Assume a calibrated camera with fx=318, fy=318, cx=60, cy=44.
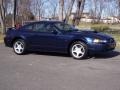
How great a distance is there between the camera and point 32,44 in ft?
41.3

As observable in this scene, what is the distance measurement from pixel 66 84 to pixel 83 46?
4266 millimetres

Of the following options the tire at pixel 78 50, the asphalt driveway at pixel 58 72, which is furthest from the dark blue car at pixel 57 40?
the asphalt driveway at pixel 58 72

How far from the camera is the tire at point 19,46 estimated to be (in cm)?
1286

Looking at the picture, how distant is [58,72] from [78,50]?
2.83 meters

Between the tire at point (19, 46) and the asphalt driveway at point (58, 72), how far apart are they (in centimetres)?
48

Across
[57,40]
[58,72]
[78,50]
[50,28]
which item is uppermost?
[50,28]

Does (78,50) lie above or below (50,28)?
below

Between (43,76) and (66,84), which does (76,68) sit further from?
(66,84)

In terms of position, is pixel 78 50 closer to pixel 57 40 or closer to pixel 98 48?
pixel 98 48

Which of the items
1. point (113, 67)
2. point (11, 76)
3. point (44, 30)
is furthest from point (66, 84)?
point (44, 30)

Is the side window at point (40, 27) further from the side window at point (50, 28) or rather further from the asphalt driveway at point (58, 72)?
the asphalt driveway at point (58, 72)

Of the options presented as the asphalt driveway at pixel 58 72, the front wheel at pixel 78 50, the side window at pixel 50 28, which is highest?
the side window at pixel 50 28

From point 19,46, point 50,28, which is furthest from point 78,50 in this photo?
point 19,46

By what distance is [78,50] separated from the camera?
11.6 metres
